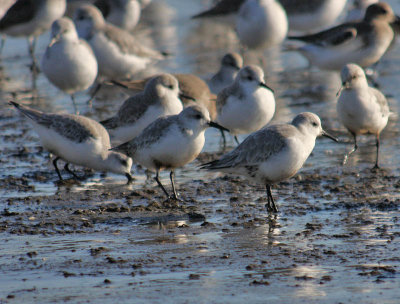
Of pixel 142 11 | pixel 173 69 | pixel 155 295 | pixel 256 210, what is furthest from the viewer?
pixel 142 11

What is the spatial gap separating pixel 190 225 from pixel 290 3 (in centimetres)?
1205

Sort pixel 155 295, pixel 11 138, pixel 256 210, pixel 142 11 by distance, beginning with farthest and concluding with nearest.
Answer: pixel 142 11
pixel 11 138
pixel 256 210
pixel 155 295

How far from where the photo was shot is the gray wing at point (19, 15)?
16047 mm

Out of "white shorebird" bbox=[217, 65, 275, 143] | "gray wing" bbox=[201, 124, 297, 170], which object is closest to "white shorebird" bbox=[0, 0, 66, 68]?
"white shorebird" bbox=[217, 65, 275, 143]

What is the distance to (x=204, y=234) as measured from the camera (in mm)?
5941

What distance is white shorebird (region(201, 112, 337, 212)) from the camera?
646cm

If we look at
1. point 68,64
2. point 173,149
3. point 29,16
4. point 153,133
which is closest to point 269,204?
point 173,149

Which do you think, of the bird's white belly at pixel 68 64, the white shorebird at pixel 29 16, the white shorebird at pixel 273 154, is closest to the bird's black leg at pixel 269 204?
the white shorebird at pixel 273 154

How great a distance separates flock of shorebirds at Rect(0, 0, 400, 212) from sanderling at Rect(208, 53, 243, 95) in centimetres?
2

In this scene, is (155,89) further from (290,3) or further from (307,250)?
(290,3)

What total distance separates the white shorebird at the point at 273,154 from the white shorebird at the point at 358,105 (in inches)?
60.7

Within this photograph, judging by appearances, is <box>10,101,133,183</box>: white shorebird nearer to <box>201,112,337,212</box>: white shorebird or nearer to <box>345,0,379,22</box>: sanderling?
<box>201,112,337,212</box>: white shorebird

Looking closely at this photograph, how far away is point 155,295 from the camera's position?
4.59 meters

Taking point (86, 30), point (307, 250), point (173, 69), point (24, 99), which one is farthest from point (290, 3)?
point (307, 250)
